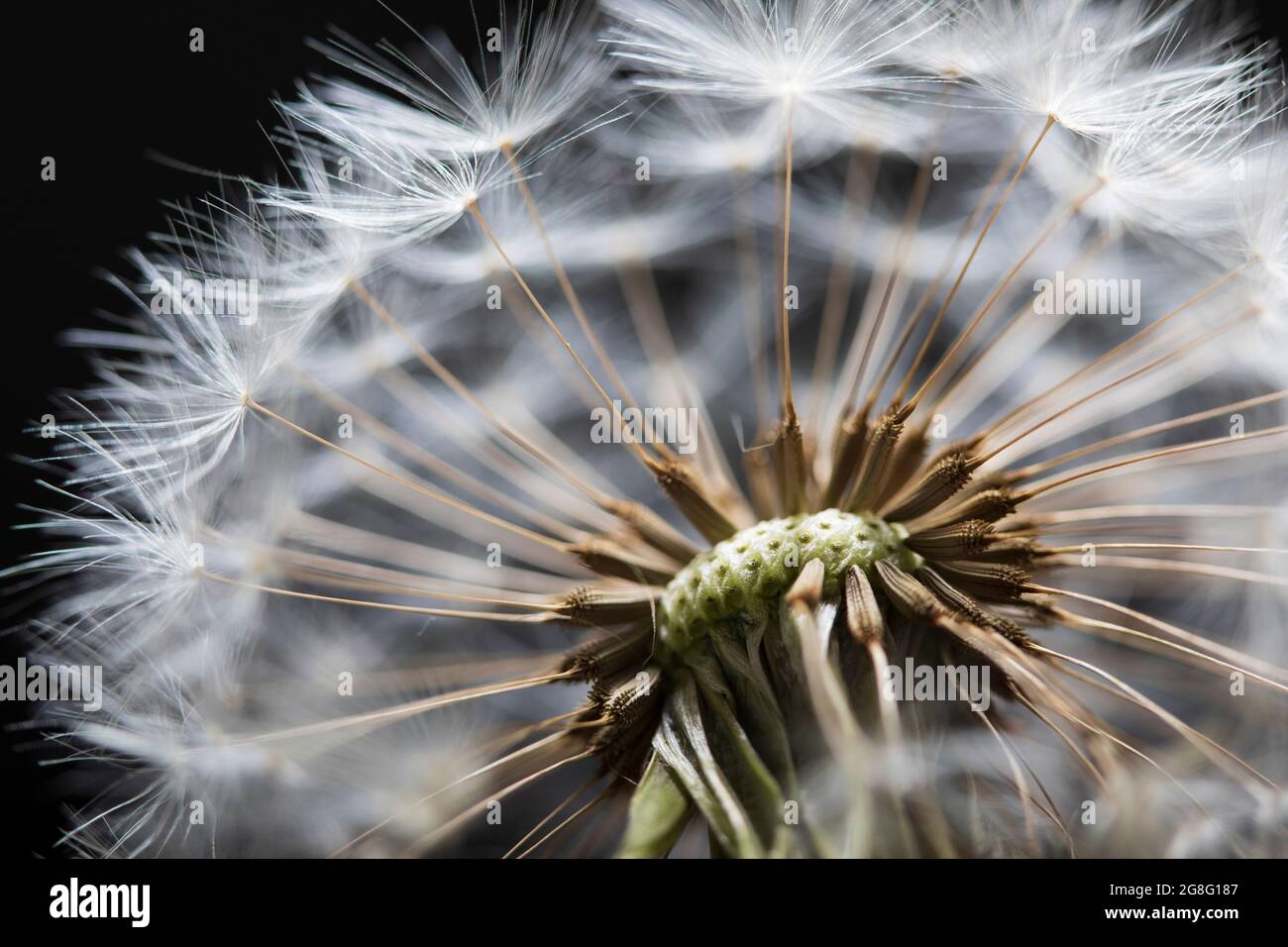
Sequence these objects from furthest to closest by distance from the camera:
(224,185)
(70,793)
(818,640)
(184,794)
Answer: (70,793) → (224,185) → (184,794) → (818,640)

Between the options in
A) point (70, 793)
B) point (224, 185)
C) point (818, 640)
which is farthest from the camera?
point (70, 793)

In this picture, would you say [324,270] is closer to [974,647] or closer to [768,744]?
[768,744]

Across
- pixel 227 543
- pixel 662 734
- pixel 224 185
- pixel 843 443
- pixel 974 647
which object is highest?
pixel 224 185

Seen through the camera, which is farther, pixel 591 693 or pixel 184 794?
pixel 184 794
